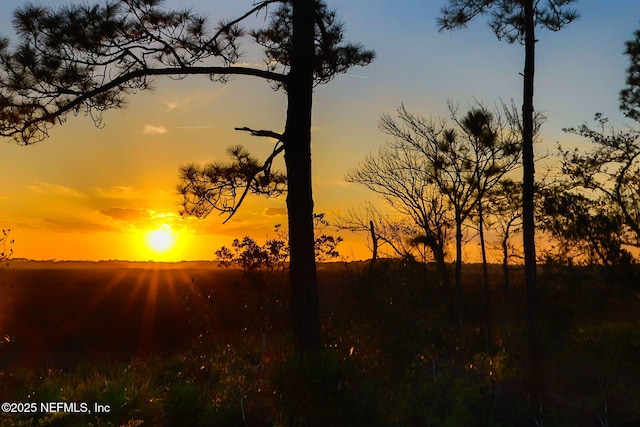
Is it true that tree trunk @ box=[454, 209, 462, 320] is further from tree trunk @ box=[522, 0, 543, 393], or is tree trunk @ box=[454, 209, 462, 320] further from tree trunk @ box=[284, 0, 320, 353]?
tree trunk @ box=[284, 0, 320, 353]

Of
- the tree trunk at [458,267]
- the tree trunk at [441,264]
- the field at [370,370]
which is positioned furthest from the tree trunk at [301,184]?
the tree trunk at [458,267]

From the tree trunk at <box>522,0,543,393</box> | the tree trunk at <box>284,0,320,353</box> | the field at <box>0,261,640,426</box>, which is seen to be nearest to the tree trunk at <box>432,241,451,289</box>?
the field at <box>0,261,640,426</box>

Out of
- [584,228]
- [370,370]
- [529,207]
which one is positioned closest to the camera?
[370,370]

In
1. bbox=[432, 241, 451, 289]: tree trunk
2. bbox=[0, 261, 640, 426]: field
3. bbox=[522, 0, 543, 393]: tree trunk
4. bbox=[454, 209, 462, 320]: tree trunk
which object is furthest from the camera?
bbox=[454, 209, 462, 320]: tree trunk

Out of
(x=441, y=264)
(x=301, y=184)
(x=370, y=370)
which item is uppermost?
(x=301, y=184)

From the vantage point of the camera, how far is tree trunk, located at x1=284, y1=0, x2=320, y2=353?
959cm

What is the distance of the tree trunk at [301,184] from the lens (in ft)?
31.4

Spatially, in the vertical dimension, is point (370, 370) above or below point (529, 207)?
below

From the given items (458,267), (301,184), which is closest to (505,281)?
(458,267)

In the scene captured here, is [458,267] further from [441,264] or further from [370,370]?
[370,370]

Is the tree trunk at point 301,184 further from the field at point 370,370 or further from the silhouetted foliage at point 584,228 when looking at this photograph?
the silhouetted foliage at point 584,228

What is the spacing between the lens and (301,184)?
9.79m

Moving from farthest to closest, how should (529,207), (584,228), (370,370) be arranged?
(584,228) < (529,207) < (370,370)

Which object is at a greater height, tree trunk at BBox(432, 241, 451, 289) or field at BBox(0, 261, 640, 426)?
tree trunk at BBox(432, 241, 451, 289)
